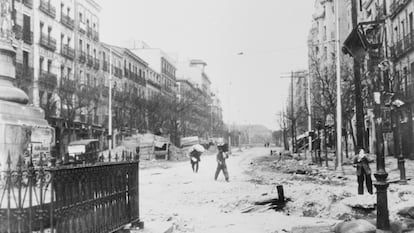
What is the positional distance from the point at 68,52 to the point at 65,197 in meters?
40.8

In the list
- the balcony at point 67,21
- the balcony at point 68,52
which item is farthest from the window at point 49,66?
the balcony at point 67,21

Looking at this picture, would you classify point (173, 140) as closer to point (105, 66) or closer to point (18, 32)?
point (105, 66)

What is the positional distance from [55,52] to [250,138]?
98.9 meters

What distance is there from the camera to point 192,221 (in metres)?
9.99

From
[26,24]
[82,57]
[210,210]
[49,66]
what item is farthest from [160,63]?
[210,210]

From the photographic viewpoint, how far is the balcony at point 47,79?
3707cm

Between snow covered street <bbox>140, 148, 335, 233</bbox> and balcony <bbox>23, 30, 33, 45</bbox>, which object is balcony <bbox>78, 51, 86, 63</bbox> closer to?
balcony <bbox>23, 30, 33, 45</bbox>

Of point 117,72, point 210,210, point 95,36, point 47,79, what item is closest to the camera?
point 210,210

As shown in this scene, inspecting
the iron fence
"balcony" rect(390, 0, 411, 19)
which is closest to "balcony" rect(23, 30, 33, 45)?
"balcony" rect(390, 0, 411, 19)

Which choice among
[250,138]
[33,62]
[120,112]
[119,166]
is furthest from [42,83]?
[250,138]

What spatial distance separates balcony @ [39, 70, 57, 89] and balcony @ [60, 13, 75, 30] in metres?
6.28

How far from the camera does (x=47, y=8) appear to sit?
40.3 meters

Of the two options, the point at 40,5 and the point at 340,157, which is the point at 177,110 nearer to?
the point at 40,5

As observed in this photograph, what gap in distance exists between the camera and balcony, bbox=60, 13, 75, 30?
43453 millimetres
